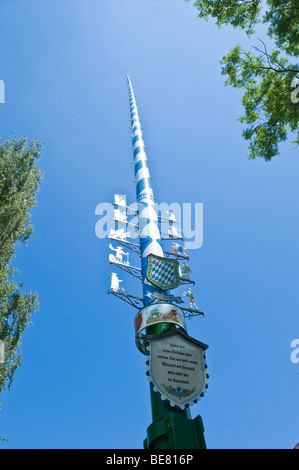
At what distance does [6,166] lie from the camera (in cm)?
1368

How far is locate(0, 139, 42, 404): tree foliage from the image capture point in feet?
37.4

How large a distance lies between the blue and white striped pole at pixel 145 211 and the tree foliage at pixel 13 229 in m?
4.11

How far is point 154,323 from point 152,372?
179 cm

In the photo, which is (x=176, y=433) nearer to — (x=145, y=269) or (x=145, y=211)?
(x=145, y=269)

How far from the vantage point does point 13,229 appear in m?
12.3

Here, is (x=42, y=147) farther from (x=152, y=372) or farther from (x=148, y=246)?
(x=152, y=372)

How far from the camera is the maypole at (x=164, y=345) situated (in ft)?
26.9

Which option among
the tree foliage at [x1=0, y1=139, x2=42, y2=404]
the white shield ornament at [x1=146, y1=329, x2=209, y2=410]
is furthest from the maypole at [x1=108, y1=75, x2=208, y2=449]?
the tree foliage at [x1=0, y1=139, x2=42, y2=404]

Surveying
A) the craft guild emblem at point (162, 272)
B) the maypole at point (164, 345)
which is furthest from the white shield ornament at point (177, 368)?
the craft guild emblem at point (162, 272)

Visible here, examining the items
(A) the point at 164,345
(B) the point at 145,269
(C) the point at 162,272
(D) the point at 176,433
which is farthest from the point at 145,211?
(D) the point at 176,433

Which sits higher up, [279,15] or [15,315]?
[279,15]

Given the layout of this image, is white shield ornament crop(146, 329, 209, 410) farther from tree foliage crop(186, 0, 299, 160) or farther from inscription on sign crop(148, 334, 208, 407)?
tree foliage crop(186, 0, 299, 160)

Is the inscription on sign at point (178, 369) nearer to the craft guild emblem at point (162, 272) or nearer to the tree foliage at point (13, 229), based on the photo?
the craft guild emblem at point (162, 272)
